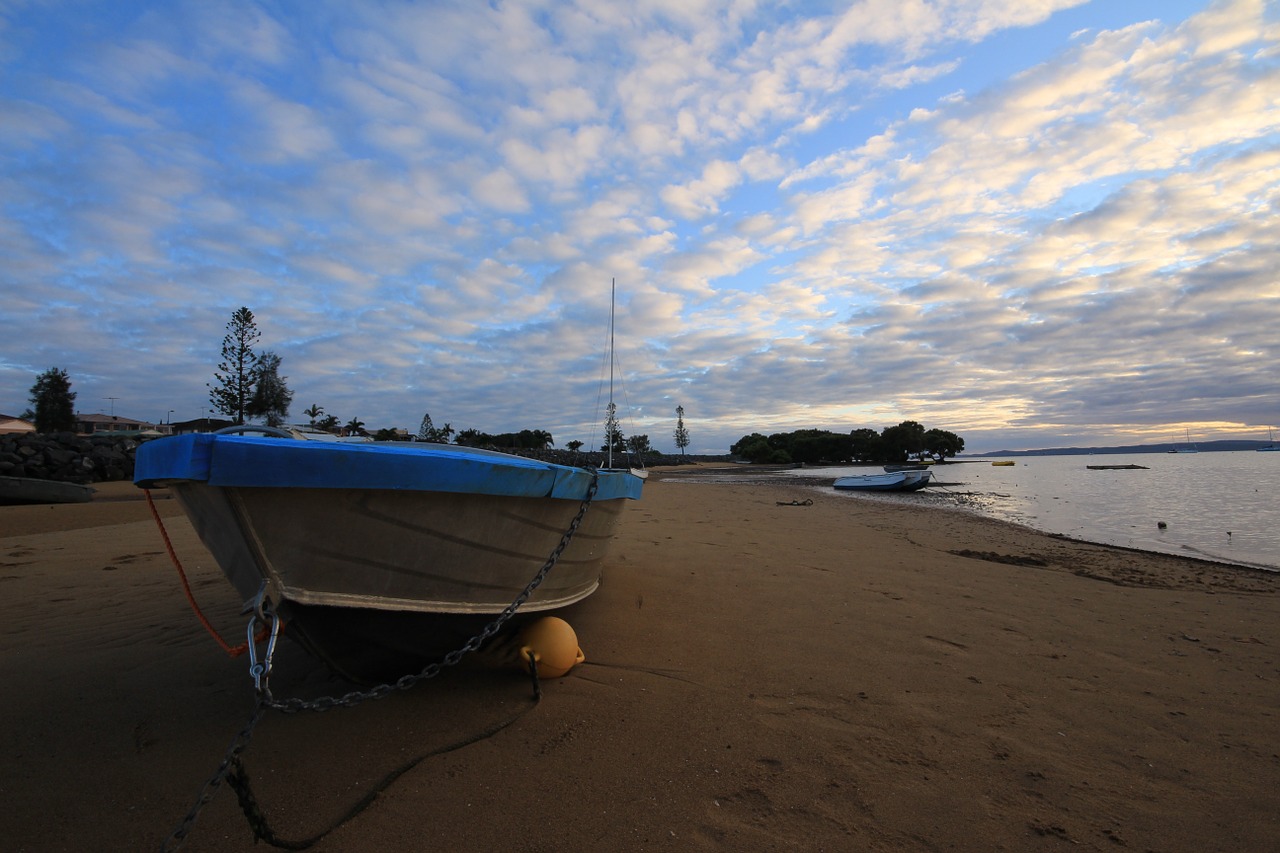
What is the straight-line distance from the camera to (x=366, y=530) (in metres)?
2.46

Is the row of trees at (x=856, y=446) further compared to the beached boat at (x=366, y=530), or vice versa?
the row of trees at (x=856, y=446)

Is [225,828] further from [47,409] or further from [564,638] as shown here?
[47,409]

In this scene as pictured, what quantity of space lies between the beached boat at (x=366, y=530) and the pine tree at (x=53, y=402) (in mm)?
63273

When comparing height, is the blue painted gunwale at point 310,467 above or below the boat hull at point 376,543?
above

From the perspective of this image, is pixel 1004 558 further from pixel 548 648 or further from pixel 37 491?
pixel 37 491

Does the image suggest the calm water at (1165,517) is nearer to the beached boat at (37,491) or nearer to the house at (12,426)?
the beached boat at (37,491)

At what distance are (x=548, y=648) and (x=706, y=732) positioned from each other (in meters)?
1.00

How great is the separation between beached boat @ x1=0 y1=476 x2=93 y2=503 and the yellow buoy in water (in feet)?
57.6

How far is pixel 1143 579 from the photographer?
287 inches

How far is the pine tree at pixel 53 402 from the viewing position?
47438 mm

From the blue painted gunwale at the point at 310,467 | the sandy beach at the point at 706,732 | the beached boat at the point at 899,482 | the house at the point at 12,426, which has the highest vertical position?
the house at the point at 12,426

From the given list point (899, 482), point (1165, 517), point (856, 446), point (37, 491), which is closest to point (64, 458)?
point (37, 491)

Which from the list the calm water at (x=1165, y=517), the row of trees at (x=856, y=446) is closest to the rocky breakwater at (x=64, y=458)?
the calm water at (x=1165, y=517)

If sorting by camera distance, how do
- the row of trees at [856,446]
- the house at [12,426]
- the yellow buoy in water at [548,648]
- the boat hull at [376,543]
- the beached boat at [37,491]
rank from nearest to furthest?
the boat hull at [376,543] < the yellow buoy in water at [548,648] < the beached boat at [37,491] < the house at [12,426] < the row of trees at [856,446]
